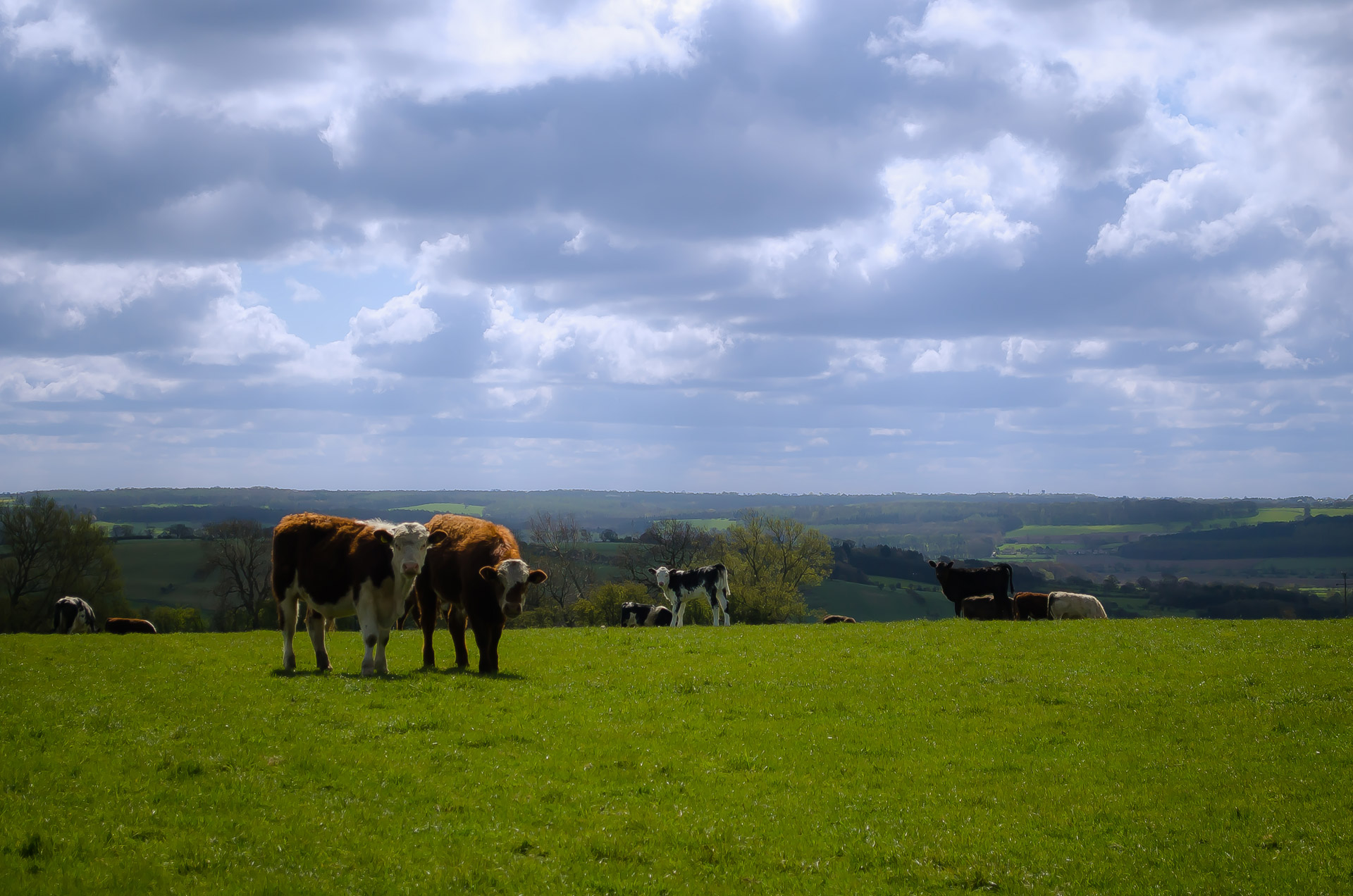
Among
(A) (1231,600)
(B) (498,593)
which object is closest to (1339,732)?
(B) (498,593)

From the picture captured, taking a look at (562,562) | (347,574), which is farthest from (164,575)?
(347,574)

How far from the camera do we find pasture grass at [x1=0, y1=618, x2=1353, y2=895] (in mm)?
7719

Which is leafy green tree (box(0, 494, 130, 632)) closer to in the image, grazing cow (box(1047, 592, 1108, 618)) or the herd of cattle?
the herd of cattle

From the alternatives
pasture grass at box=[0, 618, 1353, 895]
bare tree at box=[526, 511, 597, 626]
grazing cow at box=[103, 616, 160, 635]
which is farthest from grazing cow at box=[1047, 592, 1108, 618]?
grazing cow at box=[103, 616, 160, 635]

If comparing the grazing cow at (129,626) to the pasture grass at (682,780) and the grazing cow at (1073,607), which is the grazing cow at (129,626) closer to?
the pasture grass at (682,780)

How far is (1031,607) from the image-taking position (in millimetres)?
33719

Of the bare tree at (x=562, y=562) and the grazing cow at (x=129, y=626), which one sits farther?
the bare tree at (x=562, y=562)

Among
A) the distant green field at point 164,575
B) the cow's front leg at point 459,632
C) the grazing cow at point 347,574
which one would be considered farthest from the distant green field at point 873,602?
the grazing cow at point 347,574

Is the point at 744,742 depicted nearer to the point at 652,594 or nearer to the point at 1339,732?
the point at 1339,732

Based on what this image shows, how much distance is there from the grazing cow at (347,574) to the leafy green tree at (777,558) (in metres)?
50.3

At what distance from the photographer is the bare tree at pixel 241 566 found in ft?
214

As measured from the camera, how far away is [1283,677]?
16125mm

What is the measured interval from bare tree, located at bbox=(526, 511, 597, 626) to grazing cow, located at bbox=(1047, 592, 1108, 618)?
131 ft

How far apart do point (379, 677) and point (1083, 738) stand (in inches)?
470
